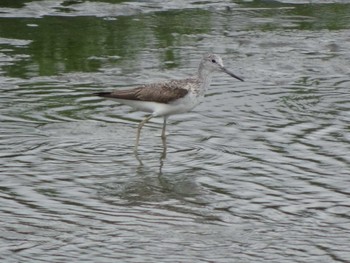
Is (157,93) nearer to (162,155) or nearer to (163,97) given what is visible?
(163,97)

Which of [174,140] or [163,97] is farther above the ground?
[163,97]

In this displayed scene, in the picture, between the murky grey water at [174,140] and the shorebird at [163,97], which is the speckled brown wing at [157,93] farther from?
the murky grey water at [174,140]

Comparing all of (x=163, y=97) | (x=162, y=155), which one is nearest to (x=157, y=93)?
(x=163, y=97)

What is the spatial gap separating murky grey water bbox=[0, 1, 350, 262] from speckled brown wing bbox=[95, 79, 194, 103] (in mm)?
458

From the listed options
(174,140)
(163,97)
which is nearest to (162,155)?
(174,140)

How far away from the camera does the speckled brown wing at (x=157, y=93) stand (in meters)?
11.6

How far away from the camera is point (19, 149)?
11.3 meters

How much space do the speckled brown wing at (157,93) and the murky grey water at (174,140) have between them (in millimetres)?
458

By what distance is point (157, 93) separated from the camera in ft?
38.6

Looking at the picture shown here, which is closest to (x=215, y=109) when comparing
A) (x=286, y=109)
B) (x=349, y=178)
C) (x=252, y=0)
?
(x=286, y=109)

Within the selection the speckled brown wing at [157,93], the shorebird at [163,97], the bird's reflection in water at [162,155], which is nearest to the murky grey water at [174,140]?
the bird's reflection in water at [162,155]

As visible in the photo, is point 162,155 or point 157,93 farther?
point 157,93

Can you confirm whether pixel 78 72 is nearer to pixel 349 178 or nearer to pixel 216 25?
pixel 216 25

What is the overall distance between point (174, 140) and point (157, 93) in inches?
20.9
